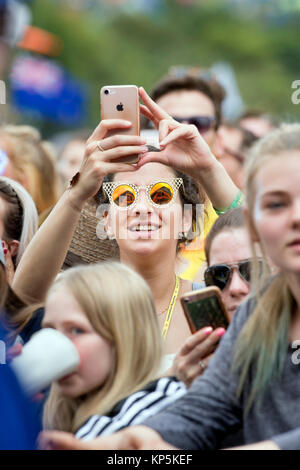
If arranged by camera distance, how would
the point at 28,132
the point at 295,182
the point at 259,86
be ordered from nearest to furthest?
1. the point at 295,182
2. the point at 28,132
3. the point at 259,86

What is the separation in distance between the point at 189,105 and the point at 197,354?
9.32ft

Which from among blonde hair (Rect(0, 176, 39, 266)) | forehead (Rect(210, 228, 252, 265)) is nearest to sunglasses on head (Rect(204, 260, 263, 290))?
forehead (Rect(210, 228, 252, 265))

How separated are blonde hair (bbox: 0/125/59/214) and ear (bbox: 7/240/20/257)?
132 cm

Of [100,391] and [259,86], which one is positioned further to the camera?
[259,86]

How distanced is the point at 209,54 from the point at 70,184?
36.4 metres

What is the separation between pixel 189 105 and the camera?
17.5 feet

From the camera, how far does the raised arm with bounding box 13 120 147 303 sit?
123 inches

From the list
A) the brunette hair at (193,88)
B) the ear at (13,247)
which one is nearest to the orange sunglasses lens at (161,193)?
the ear at (13,247)

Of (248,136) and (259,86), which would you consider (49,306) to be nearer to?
(248,136)

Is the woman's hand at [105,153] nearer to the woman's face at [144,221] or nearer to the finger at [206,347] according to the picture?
the woman's face at [144,221]

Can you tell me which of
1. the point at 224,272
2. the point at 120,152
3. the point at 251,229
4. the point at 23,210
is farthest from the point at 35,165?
the point at 251,229

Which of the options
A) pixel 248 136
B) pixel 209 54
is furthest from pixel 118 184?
pixel 209 54

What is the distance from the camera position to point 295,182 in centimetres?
242

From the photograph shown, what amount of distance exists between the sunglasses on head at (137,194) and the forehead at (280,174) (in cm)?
95
